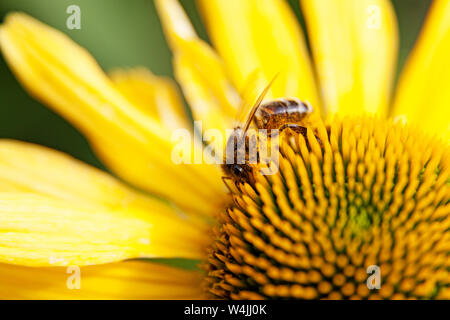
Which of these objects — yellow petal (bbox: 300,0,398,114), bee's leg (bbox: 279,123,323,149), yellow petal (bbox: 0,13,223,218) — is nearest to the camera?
bee's leg (bbox: 279,123,323,149)

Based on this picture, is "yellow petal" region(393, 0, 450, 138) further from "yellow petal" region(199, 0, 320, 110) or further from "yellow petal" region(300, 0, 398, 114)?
"yellow petal" region(199, 0, 320, 110)

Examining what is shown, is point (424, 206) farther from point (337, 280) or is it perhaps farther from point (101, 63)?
point (101, 63)

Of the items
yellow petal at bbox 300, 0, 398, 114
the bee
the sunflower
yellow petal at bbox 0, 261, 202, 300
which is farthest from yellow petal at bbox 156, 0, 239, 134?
yellow petal at bbox 0, 261, 202, 300

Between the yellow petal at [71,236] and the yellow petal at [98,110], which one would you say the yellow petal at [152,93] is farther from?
the yellow petal at [71,236]

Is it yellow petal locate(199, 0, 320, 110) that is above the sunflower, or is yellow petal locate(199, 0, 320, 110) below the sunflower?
above

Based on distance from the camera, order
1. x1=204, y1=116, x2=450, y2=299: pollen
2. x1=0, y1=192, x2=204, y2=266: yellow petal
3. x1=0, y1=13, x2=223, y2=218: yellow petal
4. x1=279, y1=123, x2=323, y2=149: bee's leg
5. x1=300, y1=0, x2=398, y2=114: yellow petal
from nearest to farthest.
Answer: x1=204, y1=116, x2=450, y2=299: pollen → x1=0, y1=192, x2=204, y2=266: yellow petal → x1=279, y1=123, x2=323, y2=149: bee's leg → x1=0, y1=13, x2=223, y2=218: yellow petal → x1=300, y1=0, x2=398, y2=114: yellow petal

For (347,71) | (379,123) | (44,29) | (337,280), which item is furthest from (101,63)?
(337,280)

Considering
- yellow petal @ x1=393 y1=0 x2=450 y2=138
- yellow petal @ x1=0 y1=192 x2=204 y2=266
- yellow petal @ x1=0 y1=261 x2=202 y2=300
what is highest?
yellow petal @ x1=393 y1=0 x2=450 y2=138
